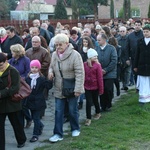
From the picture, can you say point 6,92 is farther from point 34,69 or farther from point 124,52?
point 124,52

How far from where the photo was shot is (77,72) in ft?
20.9

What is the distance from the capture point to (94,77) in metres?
7.66

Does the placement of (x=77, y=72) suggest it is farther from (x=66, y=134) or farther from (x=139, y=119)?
(x=139, y=119)

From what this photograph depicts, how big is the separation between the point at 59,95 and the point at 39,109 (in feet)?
1.65

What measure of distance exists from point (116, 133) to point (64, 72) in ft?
5.18

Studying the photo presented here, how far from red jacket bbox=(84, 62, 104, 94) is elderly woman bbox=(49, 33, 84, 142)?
3.65 feet

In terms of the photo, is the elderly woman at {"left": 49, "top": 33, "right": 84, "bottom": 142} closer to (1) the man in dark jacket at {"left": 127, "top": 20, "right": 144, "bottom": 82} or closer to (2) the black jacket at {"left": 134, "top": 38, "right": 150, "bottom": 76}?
(2) the black jacket at {"left": 134, "top": 38, "right": 150, "bottom": 76}

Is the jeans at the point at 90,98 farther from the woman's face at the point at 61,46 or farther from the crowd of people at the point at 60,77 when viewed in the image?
the woman's face at the point at 61,46

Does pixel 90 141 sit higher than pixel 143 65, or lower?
lower

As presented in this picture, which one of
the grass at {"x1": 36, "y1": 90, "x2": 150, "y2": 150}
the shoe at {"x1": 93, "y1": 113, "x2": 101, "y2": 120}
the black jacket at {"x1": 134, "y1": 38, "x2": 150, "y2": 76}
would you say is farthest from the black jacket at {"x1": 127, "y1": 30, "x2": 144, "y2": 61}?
the shoe at {"x1": 93, "y1": 113, "x2": 101, "y2": 120}

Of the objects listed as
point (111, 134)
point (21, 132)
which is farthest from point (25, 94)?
point (111, 134)

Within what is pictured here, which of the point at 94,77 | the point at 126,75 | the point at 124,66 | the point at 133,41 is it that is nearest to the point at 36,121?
the point at 94,77

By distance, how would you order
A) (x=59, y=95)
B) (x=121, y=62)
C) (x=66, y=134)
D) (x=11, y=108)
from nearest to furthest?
(x=11, y=108), (x=59, y=95), (x=66, y=134), (x=121, y=62)

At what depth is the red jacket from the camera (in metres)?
7.62
